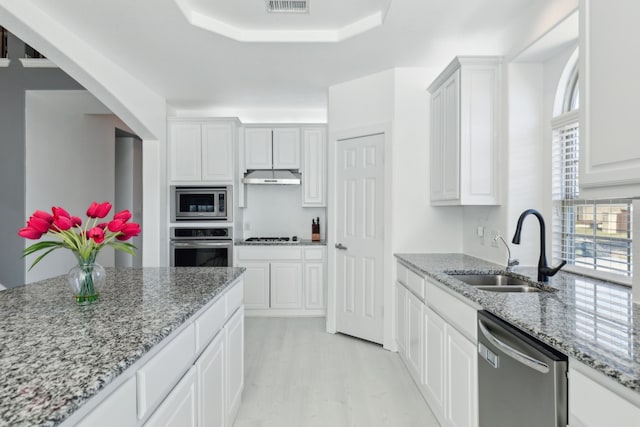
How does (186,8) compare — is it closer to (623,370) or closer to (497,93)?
(497,93)

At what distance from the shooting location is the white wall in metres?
3.86

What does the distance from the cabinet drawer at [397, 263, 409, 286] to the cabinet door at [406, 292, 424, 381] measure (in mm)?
174

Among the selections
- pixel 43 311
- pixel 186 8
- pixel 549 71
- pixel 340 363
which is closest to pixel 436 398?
pixel 340 363

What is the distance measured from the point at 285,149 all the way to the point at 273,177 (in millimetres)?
398

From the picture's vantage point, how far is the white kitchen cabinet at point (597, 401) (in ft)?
2.78

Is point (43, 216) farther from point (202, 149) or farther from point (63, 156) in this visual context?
point (63, 156)

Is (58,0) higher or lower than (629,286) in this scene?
higher

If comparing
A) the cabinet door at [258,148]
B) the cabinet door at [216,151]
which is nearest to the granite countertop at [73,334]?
the cabinet door at [216,151]

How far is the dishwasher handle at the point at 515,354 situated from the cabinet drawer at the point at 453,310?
11 centimetres

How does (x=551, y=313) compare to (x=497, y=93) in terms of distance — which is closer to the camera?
(x=551, y=313)

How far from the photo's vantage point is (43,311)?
1356 millimetres

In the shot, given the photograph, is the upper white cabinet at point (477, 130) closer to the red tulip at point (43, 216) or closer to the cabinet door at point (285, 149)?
the cabinet door at point (285, 149)

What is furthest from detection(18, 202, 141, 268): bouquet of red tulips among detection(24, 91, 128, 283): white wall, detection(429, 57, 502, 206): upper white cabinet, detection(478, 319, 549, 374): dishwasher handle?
detection(24, 91, 128, 283): white wall

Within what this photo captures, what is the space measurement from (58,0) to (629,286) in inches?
139
